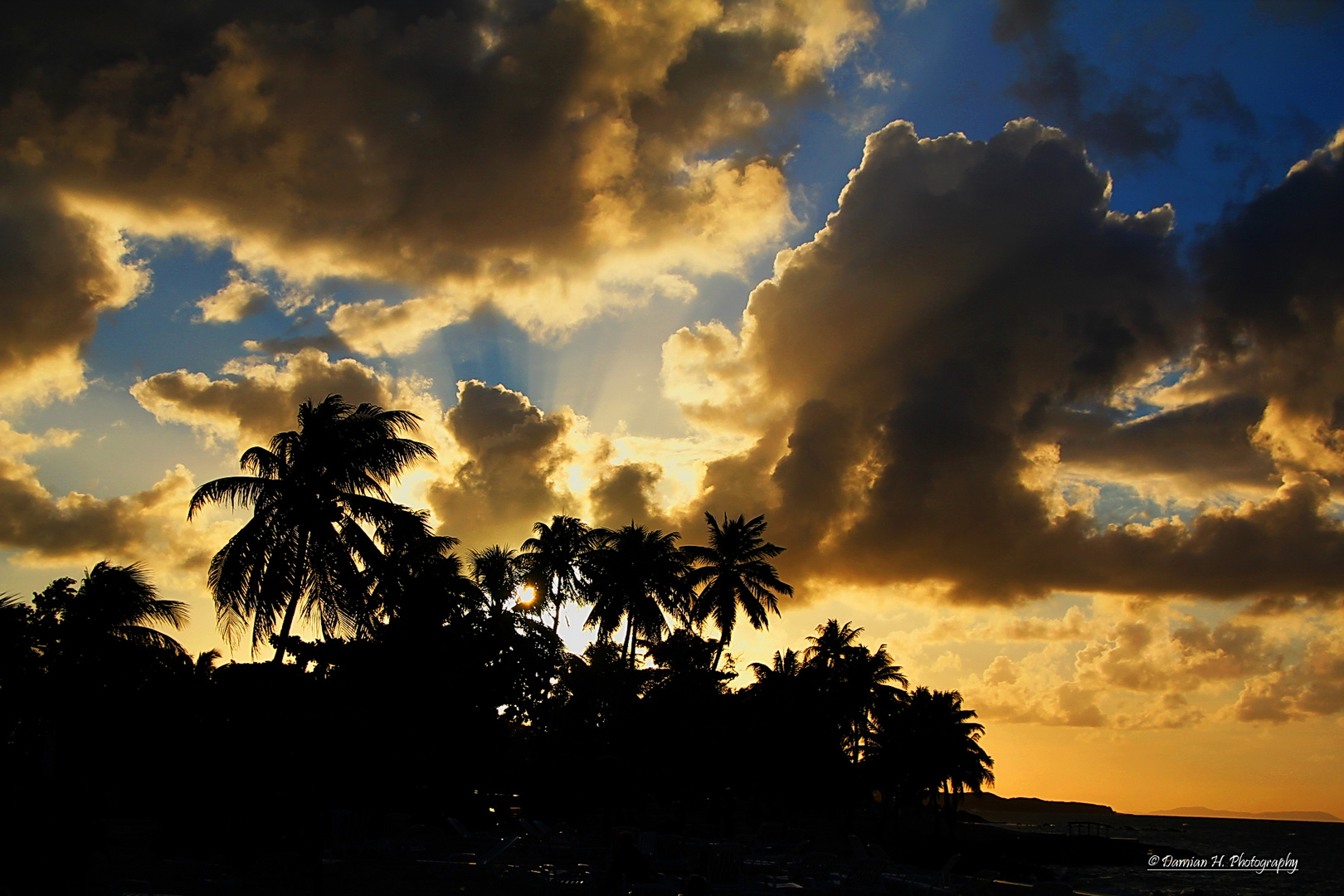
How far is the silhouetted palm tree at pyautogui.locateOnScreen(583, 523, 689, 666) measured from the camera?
46500 mm

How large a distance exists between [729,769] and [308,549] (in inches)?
776

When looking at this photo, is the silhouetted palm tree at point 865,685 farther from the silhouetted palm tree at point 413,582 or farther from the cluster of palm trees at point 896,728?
the silhouetted palm tree at point 413,582

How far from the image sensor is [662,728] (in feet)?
118

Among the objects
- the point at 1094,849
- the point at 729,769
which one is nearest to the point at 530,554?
the point at 729,769

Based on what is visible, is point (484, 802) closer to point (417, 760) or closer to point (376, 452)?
point (417, 760)

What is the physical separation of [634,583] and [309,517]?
23.5 m

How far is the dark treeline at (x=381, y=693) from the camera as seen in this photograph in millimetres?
16531

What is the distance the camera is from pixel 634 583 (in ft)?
152

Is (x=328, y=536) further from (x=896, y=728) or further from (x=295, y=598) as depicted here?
(x=896, y=728)

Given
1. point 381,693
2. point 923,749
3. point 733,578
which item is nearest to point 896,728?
point 923,749

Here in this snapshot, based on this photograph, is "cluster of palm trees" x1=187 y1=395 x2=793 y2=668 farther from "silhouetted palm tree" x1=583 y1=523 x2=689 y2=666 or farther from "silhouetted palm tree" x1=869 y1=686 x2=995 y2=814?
"silhouetted palm tree" x1=869 y1=686 x2=995 y2=814

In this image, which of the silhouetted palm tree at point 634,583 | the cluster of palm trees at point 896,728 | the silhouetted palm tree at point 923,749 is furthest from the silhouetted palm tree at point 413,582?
the silhouetted palm tree at point 923,749

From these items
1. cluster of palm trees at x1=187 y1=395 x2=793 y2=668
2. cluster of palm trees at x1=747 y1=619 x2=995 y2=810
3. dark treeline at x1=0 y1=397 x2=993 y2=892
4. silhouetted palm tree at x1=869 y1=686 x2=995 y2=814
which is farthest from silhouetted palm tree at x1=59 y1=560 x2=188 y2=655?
silhouetted palm tree at x1=869 y1=686 x2=995 y2=814

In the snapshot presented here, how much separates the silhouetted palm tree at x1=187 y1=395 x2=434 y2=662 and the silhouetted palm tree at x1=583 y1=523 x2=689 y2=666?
69.6ft
